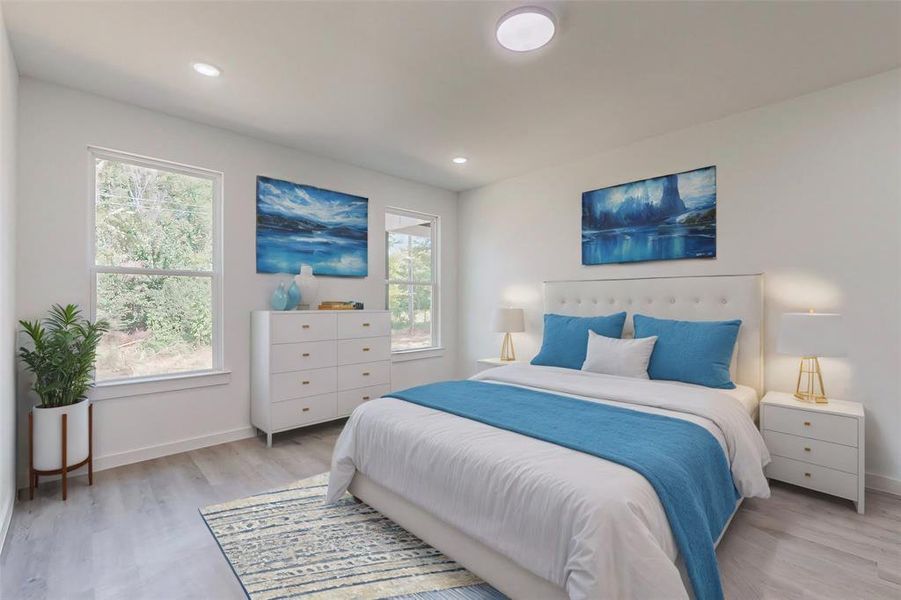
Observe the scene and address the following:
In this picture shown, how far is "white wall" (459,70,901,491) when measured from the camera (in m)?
2.52

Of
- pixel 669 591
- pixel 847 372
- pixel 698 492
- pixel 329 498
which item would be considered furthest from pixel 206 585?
pixel 847 372

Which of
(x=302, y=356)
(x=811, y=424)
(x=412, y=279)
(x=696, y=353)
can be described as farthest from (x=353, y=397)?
(x=811, y=424)

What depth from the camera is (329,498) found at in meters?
2.34

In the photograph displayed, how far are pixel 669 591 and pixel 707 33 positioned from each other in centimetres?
250

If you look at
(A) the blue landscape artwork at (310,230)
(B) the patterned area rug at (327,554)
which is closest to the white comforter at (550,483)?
A: (B) the patterned area rug at (327,554)

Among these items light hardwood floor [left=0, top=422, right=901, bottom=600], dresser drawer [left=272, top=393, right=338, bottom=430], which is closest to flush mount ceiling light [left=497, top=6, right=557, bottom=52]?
light hardwood floor [left=0, top=422, right=901, bottom=600]

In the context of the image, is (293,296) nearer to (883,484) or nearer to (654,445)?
(654,445)

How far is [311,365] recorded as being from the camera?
3.54 m

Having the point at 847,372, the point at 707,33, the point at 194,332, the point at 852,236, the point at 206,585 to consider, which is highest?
the point at 707,33

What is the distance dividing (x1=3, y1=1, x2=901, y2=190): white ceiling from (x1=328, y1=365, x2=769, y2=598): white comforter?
6.29 ft

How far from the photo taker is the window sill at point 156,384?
9.32ft

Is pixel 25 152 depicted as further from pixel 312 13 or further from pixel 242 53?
pixel 312 13

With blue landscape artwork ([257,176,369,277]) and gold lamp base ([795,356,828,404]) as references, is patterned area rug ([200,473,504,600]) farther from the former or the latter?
gold lamp base ([795,356,828,404])

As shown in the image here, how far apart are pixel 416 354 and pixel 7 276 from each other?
333cm
